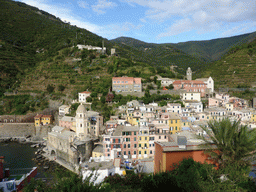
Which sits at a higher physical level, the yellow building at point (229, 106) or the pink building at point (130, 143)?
the yellow building at point (229, 106)

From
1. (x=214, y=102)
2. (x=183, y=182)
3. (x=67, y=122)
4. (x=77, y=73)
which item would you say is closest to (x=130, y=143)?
(x=67, y=122)

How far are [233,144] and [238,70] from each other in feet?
160

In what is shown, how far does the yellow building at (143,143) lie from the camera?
2317cm

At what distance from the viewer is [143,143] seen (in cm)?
2322

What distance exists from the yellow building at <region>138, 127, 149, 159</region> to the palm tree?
1349cm

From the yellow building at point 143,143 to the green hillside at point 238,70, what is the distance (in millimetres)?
32942

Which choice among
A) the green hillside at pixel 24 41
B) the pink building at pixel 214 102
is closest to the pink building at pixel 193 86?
the pink building at pixel 214 102

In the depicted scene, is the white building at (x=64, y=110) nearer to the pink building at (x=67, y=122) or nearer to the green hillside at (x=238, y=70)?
the pink building at (x=67, y=122)

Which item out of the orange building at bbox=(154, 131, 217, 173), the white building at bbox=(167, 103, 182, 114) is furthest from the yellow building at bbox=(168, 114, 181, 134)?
the orange building at bbox=(154, 131, 217, 173)

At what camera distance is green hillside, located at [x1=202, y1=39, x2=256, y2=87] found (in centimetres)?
4819

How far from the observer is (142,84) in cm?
4088

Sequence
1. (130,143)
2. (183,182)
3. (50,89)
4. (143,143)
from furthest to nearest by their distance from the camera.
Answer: (50,89)
(143,143)
(130,143)
(183,182)

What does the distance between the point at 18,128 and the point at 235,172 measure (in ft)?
124

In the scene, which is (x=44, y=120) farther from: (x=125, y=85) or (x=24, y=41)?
(x=24, y=41)
